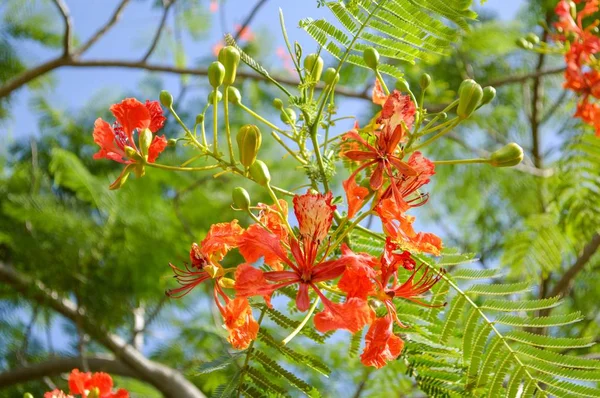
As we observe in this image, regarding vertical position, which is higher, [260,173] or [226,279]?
[260,173]

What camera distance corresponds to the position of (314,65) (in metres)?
1.47

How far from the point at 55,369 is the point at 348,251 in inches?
123

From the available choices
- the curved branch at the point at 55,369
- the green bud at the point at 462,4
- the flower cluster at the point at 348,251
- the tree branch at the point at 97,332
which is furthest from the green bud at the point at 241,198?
the curved branch at the point at 55,369

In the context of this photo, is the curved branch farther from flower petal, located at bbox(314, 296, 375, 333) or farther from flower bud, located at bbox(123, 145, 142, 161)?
flower petal, located at bbox(314, 296, 375, 333)

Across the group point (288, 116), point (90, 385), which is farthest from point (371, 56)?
point (90, 385)

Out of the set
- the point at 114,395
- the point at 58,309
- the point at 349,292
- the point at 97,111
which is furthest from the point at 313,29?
the point at 97,111

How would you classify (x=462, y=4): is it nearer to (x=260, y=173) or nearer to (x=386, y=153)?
(x=386, y=153)

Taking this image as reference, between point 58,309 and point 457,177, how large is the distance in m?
2.62

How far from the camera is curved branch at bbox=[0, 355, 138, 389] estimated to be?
12.7ft

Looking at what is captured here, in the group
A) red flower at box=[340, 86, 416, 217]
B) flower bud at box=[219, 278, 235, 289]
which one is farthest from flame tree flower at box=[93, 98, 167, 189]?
red flower at box=[340, 86, 416, 217]

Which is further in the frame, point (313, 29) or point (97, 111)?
point (97, 111)

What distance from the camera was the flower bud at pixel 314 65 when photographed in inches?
58.0

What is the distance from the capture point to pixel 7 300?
4.55m

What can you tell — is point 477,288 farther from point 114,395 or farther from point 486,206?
point 486,206
